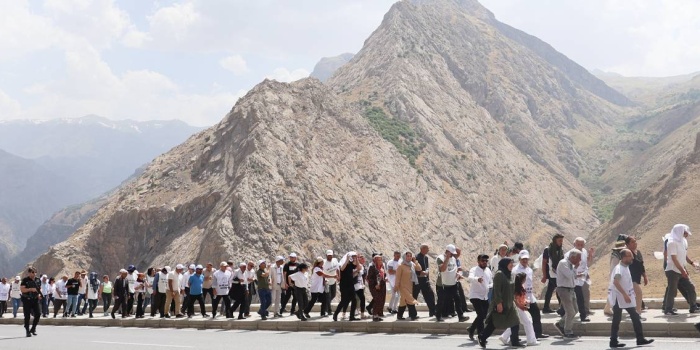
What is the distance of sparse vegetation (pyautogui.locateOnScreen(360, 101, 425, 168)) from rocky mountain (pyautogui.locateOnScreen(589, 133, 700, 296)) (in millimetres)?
17621

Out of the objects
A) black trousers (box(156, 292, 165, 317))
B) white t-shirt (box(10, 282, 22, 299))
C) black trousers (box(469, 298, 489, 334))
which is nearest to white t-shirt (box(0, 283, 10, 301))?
white t-shirt (box(10, 282, 22, 299))

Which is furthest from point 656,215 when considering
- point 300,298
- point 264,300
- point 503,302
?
point 503,302

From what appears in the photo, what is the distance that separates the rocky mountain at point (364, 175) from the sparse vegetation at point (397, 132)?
0.72 feet

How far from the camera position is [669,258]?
1402cm

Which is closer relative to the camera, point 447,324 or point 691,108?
point 447,324

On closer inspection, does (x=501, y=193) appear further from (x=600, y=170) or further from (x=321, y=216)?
(x=600, y=170)

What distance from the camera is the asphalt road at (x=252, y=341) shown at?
41.8 ft

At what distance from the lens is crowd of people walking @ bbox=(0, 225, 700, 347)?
12.1 metres

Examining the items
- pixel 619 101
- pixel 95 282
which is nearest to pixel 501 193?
pixel 95 282

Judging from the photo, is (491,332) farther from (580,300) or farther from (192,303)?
(192,303)

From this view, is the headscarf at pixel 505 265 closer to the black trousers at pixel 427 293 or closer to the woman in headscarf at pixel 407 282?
the woman in headscarf at pixel 407 282

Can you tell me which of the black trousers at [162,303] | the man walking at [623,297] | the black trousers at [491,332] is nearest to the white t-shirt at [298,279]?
the black trousers at [162,303]

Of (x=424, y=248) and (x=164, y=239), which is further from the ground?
(x=164, y=239)

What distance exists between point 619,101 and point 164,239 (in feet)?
417
